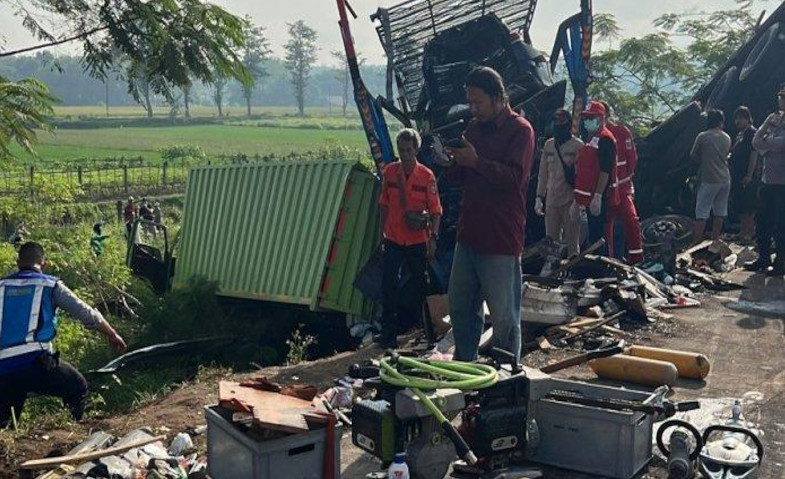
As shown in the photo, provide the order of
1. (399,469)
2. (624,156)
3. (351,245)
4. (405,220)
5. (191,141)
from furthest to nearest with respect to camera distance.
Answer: (191,141) → (624,156) → (351,245) → (405,220) → (399,469)

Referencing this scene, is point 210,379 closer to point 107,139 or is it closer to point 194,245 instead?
point 194,245

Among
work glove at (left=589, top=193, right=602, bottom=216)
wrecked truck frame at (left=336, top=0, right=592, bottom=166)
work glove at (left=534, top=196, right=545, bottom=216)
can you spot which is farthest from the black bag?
wrecked truck frame at (left=336, top=0, right=592, bottom=166)

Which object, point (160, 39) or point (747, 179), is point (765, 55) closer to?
point (747, 179)

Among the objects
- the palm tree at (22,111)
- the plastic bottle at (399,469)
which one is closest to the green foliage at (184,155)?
the palm tree at (22,111)

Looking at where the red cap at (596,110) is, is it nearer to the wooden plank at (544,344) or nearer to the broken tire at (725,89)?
the wooden plank at (544,344)

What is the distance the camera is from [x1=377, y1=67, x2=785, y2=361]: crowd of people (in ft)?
16.0

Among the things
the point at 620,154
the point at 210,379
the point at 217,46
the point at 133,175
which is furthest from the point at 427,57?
the point at 133,175

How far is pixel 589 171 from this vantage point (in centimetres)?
869

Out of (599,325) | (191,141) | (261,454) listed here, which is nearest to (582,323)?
(599,325)

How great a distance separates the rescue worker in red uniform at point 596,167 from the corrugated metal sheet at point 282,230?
7.65 feet

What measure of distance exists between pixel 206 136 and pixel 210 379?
228 ft

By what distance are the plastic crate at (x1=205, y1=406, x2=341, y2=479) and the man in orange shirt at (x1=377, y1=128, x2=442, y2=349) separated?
3.30 metres

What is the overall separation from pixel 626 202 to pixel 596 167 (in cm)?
71

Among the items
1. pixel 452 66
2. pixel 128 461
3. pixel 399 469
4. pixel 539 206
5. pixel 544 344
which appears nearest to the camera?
pixel 399 469
